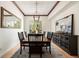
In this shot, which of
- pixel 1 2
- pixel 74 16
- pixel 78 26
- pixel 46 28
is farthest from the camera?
pixel 46 28

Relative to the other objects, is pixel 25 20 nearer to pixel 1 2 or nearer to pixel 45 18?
pixel 45 18

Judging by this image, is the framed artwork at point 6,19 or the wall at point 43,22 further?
the wall at point 43,22

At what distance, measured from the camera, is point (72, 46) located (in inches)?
195

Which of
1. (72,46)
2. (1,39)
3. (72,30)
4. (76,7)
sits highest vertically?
(76,7)

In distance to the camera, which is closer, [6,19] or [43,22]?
[6,19]

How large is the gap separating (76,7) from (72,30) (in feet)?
3.39

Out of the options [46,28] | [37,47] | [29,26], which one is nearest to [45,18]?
[46,28]

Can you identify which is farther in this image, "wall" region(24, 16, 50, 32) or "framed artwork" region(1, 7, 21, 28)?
"wall" region(24, 16, 50, 32)

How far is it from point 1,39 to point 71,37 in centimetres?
290

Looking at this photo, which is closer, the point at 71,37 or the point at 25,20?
the point at 71,37

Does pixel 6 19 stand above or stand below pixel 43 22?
below

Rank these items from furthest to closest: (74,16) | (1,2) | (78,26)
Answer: (74,16), (78,26), (1,2)

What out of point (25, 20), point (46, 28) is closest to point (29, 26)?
point (25, 20)

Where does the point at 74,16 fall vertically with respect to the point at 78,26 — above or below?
above
